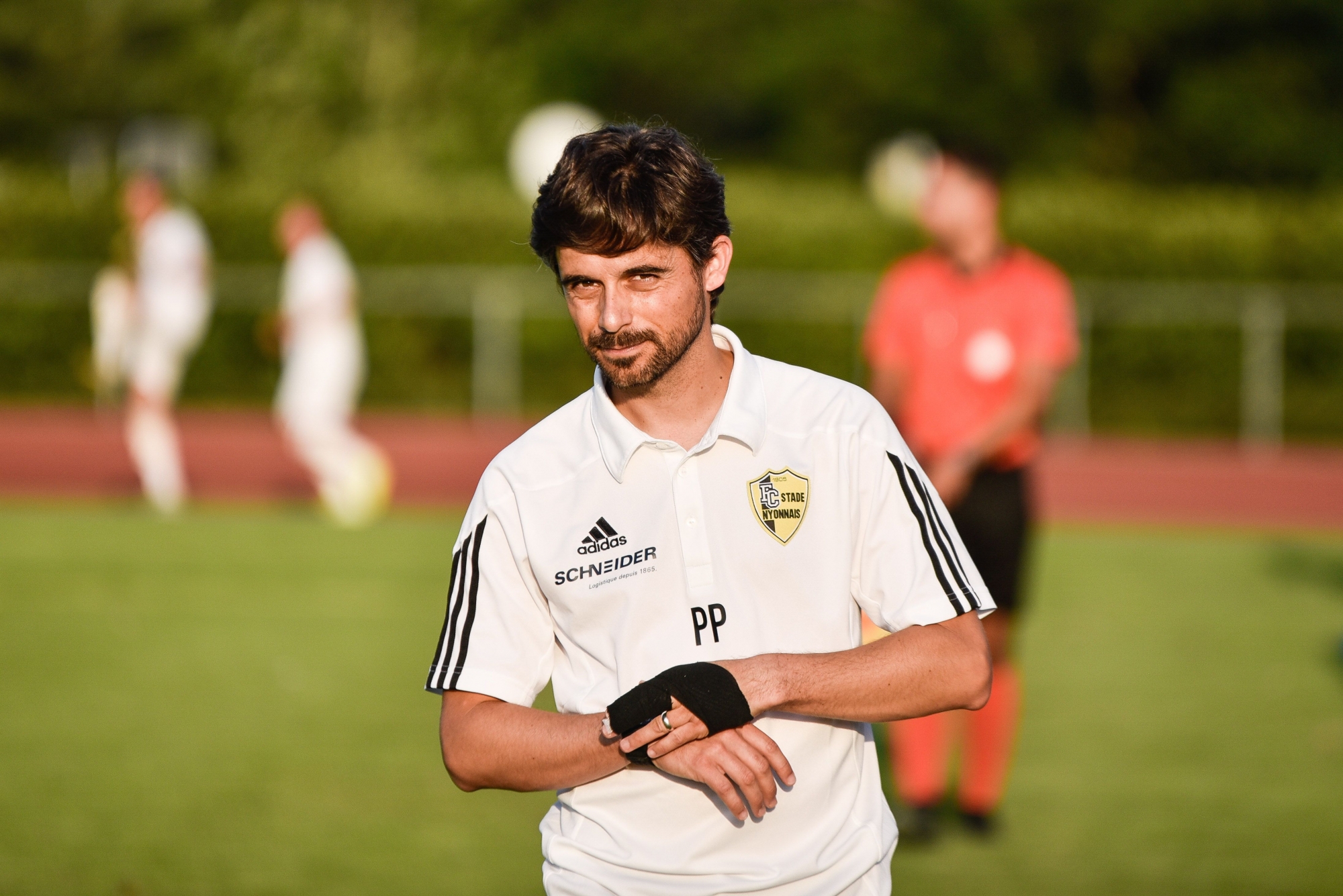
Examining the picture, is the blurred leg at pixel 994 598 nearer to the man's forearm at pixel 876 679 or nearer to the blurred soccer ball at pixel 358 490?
the man's forearm at pixel 876 679

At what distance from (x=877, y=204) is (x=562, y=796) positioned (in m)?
20.9

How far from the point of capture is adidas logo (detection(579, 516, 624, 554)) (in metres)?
2.66

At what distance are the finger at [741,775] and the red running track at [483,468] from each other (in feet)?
42.1

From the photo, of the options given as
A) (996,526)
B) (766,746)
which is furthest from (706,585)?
(996,526)

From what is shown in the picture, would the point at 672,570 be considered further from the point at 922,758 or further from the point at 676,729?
the point at 922,758

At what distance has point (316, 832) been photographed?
5809 millimetres

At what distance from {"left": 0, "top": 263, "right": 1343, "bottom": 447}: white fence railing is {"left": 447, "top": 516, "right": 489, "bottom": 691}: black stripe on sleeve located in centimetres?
1649

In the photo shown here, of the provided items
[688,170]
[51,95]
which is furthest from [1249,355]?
[51,95]

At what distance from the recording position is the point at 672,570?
8.65 ft

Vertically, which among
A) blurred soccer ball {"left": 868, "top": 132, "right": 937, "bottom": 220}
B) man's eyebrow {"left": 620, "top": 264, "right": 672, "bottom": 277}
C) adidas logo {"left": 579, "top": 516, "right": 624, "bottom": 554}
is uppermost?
blurred soccer ball {"left": 868, "top": 132, "right": 937, "bottom": 220}

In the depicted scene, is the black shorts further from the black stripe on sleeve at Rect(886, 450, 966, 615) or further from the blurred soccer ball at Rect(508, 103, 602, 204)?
the blurred soccer ball at Rect(508, 103, 602, 204)

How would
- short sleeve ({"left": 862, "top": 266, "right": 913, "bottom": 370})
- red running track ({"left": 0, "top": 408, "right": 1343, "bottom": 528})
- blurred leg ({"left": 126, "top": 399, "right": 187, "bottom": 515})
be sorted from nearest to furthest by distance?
short sleeve ({"left": 862, "top": 266, "right": 913, "bottom": 370}) → blurred leg ({"left": 126, "top": 399, "right": 187, "bottom": 515}) → red running track ({"left": 0, "top": 408, "right": 1343, "bottom": 528})

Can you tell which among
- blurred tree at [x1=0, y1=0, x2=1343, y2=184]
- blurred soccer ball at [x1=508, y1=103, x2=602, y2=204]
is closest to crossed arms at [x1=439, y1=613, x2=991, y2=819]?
blurred soccer ball at [x1=508, y1=103, x2=602, y2=204]

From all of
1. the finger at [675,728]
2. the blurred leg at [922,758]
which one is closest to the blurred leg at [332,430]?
the blurred leg at [922,758]
